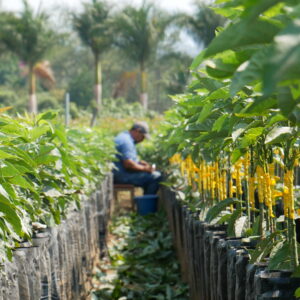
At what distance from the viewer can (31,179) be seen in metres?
2.57

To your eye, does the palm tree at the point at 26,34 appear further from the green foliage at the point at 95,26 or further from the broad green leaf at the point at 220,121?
the broad green leaf at the point at 220,121

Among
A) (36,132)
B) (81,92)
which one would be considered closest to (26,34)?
(81,92)

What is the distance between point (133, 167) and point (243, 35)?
24.2ft

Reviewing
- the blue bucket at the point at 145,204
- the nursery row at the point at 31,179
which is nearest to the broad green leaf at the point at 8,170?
the nursery row at the point at 31,179

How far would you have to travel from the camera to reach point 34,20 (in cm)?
3133

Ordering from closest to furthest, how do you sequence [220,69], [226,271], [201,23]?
[220,69] < [226,271] < [201,23]

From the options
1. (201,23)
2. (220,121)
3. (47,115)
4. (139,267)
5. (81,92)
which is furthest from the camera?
(81,92)

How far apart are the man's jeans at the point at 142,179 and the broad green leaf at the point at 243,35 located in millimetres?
7401

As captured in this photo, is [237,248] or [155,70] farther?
[155,70]

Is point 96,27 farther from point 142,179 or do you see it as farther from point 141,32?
point 142,179

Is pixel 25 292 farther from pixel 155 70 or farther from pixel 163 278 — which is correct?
pixel 155 70

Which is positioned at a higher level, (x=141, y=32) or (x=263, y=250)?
(x=141, y=32)

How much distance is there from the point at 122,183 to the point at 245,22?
306 inches

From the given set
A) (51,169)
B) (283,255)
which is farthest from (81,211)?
(283,255)
